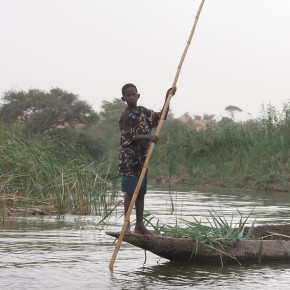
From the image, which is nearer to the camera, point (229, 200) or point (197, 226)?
point (197, 226)

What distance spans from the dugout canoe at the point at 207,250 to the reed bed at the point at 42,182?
404 cm

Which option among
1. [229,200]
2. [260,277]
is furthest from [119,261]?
[229,200]

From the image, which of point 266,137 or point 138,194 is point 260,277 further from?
point 266,137

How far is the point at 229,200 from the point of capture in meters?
14.7

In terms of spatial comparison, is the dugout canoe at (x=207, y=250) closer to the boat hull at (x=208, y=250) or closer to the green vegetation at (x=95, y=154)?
the boat hull at (x=208, y=250)

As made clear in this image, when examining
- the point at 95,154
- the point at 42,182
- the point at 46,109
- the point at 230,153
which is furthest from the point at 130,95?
the point at 46,109

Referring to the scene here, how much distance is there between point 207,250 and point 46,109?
24.1m

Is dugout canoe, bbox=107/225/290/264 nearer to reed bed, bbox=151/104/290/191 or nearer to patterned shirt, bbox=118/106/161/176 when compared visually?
patterned shirt, bbox=118/106/161/176

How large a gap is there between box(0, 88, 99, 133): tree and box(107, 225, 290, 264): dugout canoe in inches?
891

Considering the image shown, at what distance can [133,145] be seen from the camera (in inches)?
257

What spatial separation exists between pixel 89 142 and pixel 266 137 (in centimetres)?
1057

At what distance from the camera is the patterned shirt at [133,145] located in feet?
21.3

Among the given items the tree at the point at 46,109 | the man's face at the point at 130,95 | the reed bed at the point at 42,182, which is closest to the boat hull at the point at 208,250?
the man's face at the point at 130,95

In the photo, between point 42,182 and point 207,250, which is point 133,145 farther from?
point 42,182
